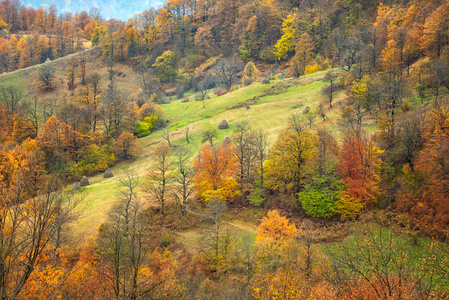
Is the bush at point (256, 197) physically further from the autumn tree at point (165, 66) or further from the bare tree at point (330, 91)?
the autumn tree at point (165, 66)

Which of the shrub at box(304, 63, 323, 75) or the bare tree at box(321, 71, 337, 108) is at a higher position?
the shrub at box(304, 63, 323, 75)

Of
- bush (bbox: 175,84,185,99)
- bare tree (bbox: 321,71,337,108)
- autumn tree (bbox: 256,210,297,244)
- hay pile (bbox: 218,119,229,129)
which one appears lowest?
autumn tree (bbox: 256,210,297,244)

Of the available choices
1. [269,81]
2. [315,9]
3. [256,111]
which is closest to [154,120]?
[256,111]

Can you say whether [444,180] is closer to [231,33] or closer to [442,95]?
[442,95]

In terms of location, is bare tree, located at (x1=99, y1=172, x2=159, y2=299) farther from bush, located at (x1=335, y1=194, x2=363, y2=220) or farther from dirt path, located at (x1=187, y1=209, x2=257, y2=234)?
bush, located at (x1=335, y1=194, x2=363, y2=220)

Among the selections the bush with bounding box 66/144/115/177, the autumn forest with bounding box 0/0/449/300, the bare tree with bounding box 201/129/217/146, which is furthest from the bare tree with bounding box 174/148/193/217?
the bush with bounding box 66/144/115/177

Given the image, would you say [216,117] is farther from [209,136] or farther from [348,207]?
[348,207]
